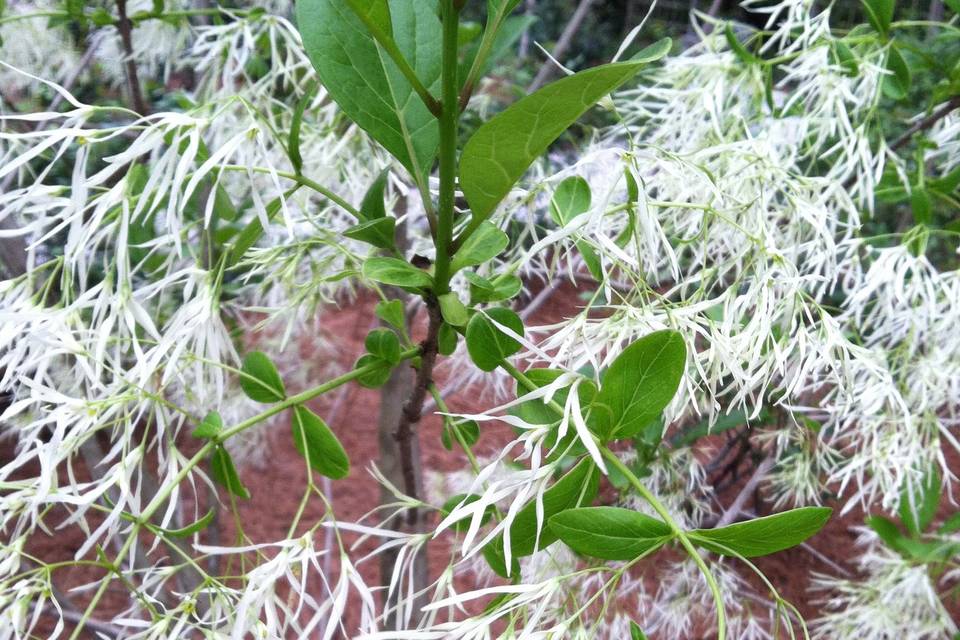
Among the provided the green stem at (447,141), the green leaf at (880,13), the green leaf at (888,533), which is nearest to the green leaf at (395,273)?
the green stem at (447,141)

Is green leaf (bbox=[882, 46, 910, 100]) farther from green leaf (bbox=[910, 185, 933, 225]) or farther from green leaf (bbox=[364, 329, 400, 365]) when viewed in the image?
green leaf (bbox=[364, 329, 400, 365])

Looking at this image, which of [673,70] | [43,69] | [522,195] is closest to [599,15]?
[43,69]

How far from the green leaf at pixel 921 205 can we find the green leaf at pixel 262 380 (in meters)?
0.62

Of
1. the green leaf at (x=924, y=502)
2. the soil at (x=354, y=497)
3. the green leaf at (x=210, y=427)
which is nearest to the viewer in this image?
the green leaf at (x=210, y=427)

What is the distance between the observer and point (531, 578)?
56 centimetres

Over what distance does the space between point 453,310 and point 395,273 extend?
35 mm

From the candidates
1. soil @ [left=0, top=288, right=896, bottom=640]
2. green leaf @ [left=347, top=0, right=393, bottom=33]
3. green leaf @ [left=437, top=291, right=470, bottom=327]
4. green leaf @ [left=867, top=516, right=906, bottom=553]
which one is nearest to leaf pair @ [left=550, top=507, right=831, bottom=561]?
green leaf @ [left=437, top=291, right=470, bottom=327]

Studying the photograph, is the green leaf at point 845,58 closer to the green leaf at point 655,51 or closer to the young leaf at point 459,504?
the green leaf at point 655,51

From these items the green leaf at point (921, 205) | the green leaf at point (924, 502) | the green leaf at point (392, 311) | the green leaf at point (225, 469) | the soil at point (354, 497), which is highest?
the green leaf at point (392, 311)

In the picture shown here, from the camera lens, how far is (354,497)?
76.2 inches

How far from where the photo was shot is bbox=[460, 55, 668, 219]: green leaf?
347 mm

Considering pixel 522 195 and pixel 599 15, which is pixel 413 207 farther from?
pixel 599 15

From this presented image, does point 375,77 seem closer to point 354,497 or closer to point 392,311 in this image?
point 392,311

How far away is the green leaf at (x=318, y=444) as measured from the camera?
468 millimetres
